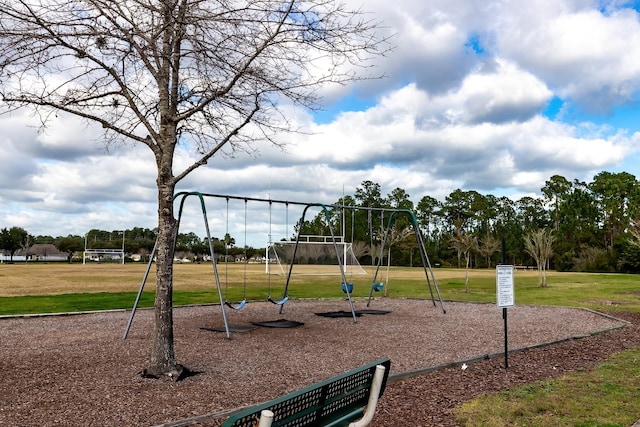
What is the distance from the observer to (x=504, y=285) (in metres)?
7.85

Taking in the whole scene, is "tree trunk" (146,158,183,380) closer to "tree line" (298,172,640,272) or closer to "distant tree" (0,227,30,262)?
"tree line" (298,172,640,272)

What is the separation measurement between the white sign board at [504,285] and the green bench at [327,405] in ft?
13.8

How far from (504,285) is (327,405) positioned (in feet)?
16.7

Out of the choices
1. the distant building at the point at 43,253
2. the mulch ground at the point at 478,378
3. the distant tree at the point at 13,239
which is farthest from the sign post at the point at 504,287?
the distant building at the point at 43,253

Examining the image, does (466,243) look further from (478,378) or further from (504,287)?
(478,378)

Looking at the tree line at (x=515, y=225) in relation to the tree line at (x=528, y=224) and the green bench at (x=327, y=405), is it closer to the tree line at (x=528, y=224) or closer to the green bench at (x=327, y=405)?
the tree line at (x=528, y=224)

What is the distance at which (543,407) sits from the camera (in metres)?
5.67

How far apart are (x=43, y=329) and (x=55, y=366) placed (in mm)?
4369

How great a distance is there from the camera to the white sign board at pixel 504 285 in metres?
7.75

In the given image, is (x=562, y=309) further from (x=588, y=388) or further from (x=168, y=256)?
(x=168, y=256)

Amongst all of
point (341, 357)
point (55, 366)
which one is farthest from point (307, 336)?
point (55, 366)

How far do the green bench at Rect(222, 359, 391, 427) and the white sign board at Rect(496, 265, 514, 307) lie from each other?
4216 millimetres

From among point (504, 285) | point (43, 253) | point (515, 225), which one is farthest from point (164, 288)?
point (43, 253)

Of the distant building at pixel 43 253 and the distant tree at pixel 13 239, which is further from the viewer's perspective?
the distant building at pixel 43 253
